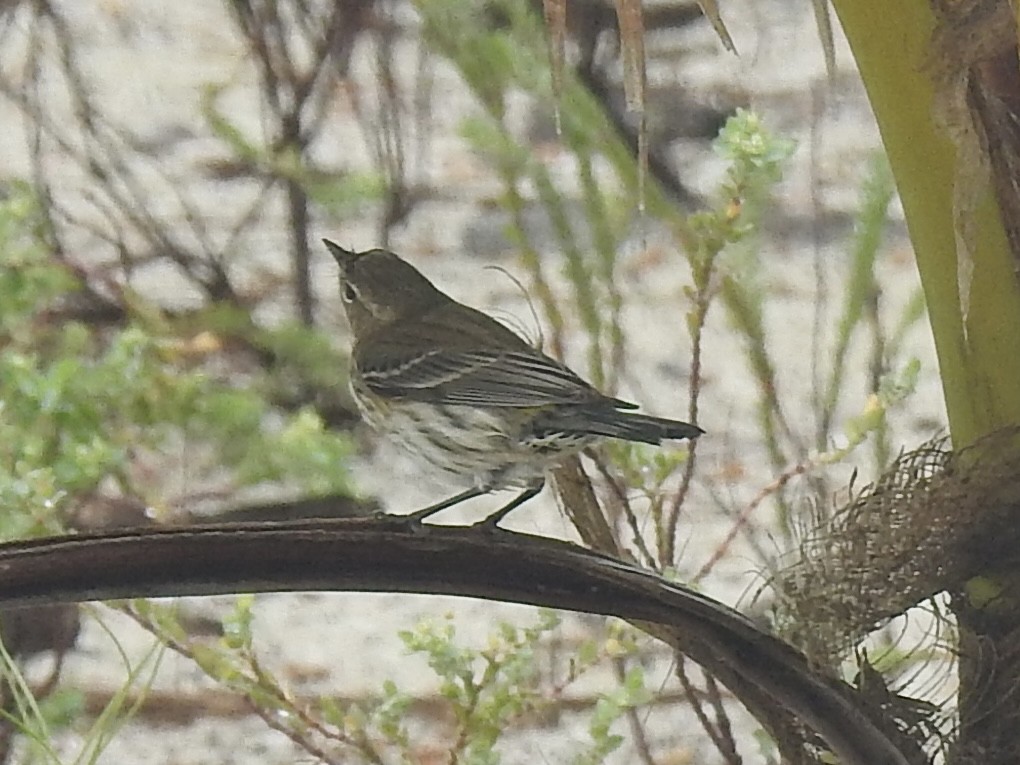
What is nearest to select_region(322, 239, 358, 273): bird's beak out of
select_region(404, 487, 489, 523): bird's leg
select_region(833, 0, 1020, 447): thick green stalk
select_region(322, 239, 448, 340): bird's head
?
select_region(322, 239, 448, 340): bird's head

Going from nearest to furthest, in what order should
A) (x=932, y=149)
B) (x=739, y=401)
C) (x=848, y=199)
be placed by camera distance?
(x=932, y=149), (x=739, y=401), (x=848, y=199)

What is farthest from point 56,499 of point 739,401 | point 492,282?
point 492,282

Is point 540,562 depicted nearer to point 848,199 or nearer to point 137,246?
point 137,246

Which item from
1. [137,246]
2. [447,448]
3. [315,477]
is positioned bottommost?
[447,448]

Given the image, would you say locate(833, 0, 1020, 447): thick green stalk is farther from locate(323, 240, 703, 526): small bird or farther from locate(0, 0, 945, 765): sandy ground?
locate(0, 0, 945, 765): sandy ground

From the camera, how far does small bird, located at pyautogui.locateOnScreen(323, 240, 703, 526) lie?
908 mm

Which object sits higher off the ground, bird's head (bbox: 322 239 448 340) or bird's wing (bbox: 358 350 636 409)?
bird's head (bbox: 322 239 448 340)

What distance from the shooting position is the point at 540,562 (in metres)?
0.59

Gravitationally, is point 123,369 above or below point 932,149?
above

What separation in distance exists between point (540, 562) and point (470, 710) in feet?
1.49

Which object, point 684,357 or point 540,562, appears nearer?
point 540,562

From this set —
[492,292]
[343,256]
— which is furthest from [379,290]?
[492,292]

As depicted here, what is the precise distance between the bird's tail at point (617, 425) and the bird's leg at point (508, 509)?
0.12 ft

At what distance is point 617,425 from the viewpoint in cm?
85
